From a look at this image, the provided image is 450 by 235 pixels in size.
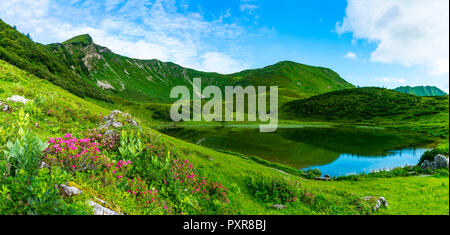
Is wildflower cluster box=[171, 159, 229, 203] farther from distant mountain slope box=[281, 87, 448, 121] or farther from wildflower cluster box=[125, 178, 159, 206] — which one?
distant mountain slope box=[281, 87, 448, 121]

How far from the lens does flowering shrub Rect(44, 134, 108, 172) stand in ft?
22.5

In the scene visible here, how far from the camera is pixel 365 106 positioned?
16525cm

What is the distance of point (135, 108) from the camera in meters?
147

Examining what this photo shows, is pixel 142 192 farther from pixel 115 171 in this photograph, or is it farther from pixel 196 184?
pixel 196 184

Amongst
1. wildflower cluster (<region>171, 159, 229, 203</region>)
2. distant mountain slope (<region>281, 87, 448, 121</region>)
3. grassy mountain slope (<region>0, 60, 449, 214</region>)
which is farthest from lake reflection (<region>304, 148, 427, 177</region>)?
distant mountain slope (<region>281, 87, 448, 121</region>)

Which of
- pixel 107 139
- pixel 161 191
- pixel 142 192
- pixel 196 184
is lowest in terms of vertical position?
pixel 196 184

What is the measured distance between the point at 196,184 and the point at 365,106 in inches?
7759

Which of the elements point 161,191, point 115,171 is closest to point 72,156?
point 115,171

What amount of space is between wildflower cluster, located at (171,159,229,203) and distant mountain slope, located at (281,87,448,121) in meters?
170

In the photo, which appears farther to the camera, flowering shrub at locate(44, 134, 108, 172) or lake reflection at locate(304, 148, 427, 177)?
lake reflection at locate(304, 148, 427, 177)

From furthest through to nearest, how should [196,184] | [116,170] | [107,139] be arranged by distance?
[196,184], [107,139], [116,170]

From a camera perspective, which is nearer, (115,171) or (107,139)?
(115,171)
